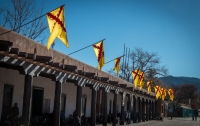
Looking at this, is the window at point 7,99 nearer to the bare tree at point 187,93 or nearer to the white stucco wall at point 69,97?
the white stucco wall at point 69,97

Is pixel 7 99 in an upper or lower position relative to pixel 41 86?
lower

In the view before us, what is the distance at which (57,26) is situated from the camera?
35.5 feet

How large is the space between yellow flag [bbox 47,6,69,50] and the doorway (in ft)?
19.5

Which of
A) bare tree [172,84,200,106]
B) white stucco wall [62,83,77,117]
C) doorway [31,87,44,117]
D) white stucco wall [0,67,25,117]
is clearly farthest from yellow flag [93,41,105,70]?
bare tree [172,84,200,106]

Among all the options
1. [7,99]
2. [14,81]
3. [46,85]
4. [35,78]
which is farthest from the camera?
[46,85]

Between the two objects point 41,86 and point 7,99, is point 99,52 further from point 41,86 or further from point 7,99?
Answer: point 7,99

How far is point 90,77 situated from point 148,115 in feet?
82.7

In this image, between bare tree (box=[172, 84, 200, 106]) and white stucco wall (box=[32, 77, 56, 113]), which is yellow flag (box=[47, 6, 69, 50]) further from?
bare tree (box=[172, 84, 200, 106])

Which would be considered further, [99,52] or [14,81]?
[99,52]

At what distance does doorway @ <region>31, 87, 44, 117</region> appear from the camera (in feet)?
Answer: 52.6

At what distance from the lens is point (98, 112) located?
26688 millimetres

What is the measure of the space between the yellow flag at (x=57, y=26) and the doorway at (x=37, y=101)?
593cm

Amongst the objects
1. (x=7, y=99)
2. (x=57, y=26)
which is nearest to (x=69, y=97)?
(x=7, y=99)

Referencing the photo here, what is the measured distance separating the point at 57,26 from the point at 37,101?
703 centimetres
